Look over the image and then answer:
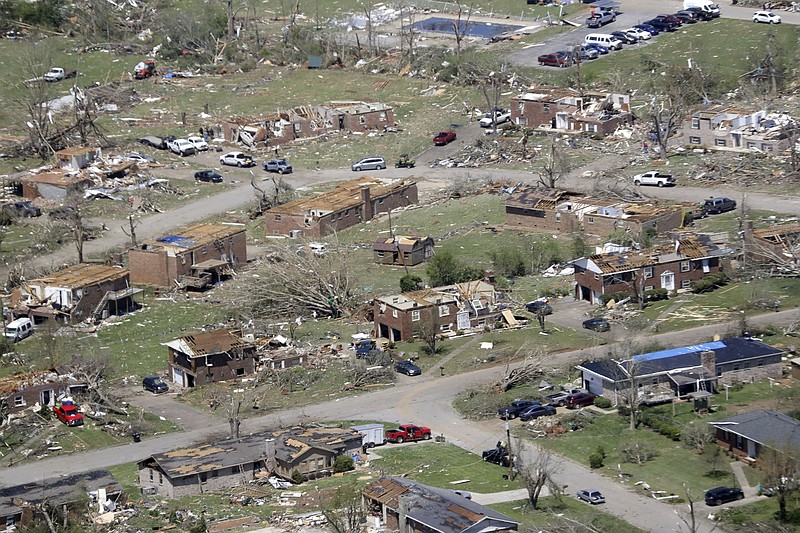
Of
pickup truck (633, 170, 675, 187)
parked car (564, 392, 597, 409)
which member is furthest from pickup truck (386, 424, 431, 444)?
pickup truck (633, 170, 675, 187)

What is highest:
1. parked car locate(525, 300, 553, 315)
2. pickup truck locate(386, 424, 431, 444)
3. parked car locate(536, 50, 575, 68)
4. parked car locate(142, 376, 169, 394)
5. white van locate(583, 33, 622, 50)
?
white van locate(583, 33, 622, 50)

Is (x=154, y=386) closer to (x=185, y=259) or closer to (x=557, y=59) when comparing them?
(x=185, y=259)

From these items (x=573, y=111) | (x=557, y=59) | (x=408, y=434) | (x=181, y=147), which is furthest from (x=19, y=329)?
(x=557, y=59)

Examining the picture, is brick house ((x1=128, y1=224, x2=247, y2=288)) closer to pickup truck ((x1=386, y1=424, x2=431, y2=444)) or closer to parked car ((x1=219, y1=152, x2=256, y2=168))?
parked car ((x1=219, y1=152, x2=256, y2=168))

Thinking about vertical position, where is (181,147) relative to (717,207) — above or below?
below

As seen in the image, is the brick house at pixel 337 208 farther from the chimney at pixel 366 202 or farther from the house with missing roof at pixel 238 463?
the house with missing roof at pixel 238 463

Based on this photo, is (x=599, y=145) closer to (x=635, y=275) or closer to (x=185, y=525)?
(x=635, y=275)
